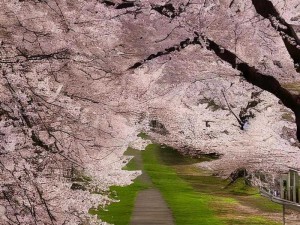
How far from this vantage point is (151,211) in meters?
24.9

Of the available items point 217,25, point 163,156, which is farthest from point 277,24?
point 163,156

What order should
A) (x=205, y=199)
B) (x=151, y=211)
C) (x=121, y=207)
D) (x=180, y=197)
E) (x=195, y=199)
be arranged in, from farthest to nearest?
(x=180, y=197) < (x=195, y=199) < (x=205, y=199) < (x=121, y=207) < (x=151, y=211)

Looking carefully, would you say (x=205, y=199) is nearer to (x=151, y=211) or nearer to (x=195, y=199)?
(x=195, y=199)

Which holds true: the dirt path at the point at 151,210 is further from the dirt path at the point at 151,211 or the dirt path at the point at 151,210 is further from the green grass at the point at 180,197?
the green grass at the point at 180,197

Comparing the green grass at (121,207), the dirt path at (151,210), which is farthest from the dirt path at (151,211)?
the green grass at (121,207)

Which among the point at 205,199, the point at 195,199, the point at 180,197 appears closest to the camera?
the point at 205,199

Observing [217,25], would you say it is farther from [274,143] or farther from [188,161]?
[188,161]

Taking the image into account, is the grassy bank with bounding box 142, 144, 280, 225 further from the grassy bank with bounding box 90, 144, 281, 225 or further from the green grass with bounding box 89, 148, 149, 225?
the green grass with bounding box 89, 148, 149, 225

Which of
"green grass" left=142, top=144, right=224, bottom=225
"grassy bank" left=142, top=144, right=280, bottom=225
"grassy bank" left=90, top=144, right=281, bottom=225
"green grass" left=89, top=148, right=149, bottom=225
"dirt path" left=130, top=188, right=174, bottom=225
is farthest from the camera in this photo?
"green grass" left=142, top=144, right=224, bottom=225

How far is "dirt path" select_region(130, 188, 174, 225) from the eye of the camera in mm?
22047

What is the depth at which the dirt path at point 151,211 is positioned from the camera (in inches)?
868

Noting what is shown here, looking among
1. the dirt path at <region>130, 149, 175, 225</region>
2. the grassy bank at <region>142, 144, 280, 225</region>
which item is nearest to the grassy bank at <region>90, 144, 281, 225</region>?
the grassy bank at <region>142, 144, 280, 225</region>

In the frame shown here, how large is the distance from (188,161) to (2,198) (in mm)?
38753

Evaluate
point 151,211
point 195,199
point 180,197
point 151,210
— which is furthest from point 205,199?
point 151,211
